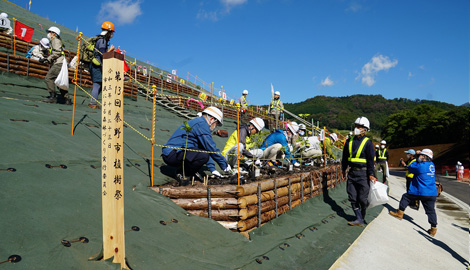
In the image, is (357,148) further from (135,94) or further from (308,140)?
(135,94)

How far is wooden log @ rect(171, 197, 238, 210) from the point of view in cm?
412

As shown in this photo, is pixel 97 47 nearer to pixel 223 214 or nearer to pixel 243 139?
pixel 243 139

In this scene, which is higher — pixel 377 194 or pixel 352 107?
pixel 352 107

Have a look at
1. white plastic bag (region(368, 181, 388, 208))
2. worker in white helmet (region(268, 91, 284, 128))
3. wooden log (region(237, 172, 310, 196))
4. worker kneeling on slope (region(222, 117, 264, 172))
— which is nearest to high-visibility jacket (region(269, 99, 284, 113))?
worker in white helmet (region(268, 91, 284, 128))

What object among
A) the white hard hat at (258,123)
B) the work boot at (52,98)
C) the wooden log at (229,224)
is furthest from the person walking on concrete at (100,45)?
the wooden log at (229,224)

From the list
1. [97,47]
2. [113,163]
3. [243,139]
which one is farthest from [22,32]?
[113,163]

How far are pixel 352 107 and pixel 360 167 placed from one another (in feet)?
455

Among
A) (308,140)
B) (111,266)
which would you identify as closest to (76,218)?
(111,266)

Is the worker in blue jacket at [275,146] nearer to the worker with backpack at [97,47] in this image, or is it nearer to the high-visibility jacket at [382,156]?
the worker with backpack at [97,47]

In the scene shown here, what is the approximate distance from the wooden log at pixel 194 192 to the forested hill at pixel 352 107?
102268 millimetres

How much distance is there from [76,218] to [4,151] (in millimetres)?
1604

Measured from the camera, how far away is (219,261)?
319 cm

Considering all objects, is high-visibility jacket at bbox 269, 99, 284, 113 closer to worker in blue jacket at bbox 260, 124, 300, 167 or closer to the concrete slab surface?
worker in blue jacket at bbox 260, 124, 300, 167

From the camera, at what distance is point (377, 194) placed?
5883 millimetres
